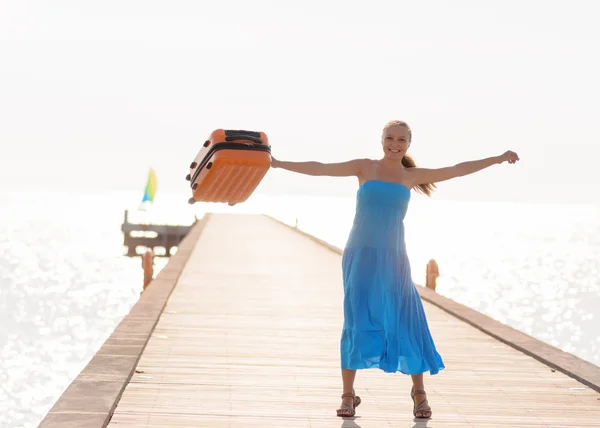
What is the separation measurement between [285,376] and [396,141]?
2532mm

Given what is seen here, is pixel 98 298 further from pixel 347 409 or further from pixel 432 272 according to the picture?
pixel 347 409

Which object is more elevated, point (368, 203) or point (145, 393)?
point (368, 203)

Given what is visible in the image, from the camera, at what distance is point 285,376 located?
24.0 feet

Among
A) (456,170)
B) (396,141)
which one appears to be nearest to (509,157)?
(456,170)

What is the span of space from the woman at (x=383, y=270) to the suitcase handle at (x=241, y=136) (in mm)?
194

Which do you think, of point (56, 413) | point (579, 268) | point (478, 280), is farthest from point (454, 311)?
point (579, 268)

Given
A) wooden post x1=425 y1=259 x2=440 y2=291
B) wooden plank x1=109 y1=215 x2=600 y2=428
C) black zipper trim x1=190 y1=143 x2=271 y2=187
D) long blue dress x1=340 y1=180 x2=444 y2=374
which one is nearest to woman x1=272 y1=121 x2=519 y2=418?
long blue dress x1=340 y1=180 x2=444 y2=374

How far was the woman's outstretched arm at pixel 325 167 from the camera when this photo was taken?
5.73 metres

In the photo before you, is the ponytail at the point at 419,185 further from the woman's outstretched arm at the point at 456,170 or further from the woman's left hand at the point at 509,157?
the woman's left hand at the point at 509,157

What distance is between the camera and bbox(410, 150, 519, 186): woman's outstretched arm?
586 cm

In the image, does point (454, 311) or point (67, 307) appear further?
point (67, 307)

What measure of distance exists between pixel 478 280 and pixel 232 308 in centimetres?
5744

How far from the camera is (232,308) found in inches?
465

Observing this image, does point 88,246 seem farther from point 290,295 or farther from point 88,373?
point 88,373
